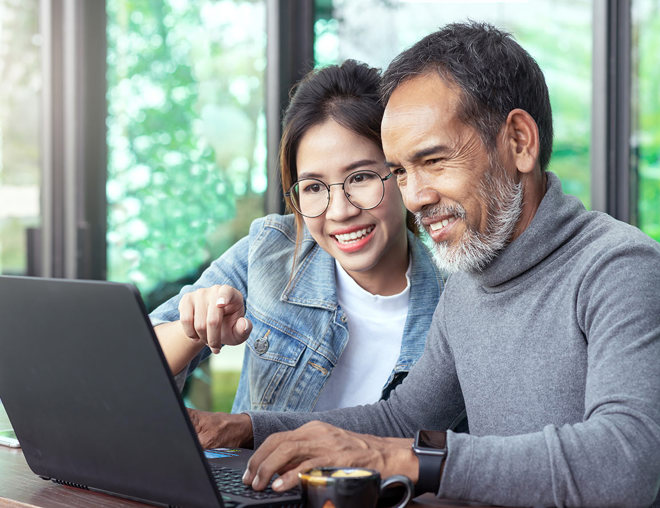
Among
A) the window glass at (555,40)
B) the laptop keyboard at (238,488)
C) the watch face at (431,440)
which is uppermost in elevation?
the window glass at (555,40)

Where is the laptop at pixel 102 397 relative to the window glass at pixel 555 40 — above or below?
below

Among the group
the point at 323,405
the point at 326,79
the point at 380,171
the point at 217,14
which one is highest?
the point at 217,14

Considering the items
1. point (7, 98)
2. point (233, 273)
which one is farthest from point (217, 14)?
point (233, 273)

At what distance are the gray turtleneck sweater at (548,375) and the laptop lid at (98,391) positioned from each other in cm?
34

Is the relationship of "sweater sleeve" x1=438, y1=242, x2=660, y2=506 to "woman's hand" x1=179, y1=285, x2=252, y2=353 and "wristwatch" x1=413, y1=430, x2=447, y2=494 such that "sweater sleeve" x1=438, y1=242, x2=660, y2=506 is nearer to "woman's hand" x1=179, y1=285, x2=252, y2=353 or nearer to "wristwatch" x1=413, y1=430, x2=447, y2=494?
"wristwatch" x1=413, y1=430, x2=447, y2=494

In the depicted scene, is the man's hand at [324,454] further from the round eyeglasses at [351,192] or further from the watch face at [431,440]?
the round eyeglasses at [351,192]

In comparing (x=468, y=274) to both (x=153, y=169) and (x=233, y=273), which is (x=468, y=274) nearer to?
(x=233, y=273)

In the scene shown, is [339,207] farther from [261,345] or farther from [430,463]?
[430,463]

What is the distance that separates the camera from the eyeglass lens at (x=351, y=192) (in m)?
1.84

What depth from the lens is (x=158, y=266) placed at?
3.83 metres

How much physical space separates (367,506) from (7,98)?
10.5 ft

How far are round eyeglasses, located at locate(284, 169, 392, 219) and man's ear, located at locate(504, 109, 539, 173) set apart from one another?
0.43 meters

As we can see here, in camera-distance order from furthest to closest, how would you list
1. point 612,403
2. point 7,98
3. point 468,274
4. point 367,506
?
point 7,98
point 468,274
point 612,403
point 367,506

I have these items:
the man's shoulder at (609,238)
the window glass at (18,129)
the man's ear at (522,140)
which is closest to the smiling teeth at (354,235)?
the man's ear at (522,140)
